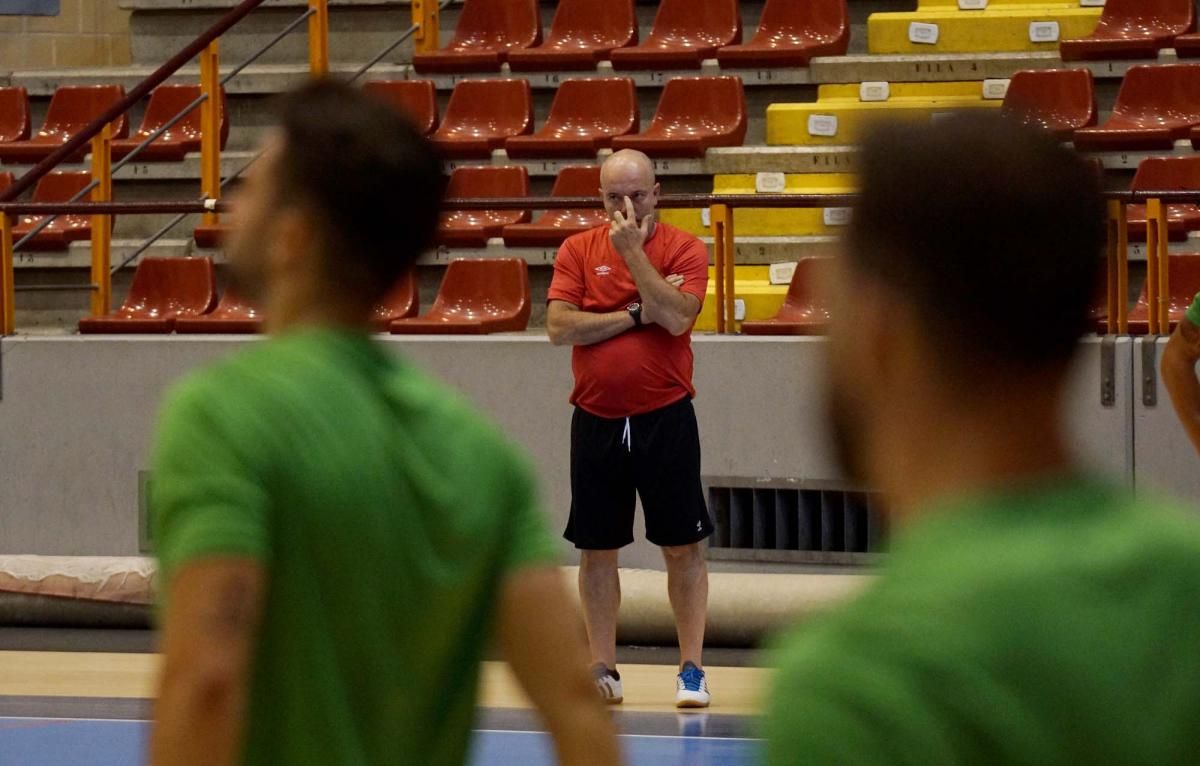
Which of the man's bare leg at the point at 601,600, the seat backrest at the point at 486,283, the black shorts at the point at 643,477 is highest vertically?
the seat backrest at the point at 486,283

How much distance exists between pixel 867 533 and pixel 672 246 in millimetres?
2325

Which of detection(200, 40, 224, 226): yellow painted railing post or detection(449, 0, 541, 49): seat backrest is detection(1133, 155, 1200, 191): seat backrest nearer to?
detection(449, 0, 541, 49): seat backrest

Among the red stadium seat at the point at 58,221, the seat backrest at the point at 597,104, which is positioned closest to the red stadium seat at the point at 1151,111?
the seat backrest at the point at 597,104

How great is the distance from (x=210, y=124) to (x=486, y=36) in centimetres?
223

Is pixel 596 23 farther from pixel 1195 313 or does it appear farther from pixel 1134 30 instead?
pixel 1195 313

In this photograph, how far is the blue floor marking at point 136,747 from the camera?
6473mm

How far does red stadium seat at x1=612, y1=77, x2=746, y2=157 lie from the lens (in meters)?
11.2

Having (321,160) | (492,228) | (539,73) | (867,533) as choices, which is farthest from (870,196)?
(539,73)

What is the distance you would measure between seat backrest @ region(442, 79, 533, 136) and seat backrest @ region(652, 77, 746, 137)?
0.80 metres

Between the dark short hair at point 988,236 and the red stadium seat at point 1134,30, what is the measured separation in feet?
33.9

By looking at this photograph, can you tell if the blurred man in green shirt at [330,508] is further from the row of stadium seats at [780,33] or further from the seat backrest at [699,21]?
the seat backrest at [699,21]

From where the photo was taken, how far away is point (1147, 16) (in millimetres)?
11383

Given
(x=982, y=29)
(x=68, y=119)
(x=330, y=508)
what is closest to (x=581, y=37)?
(x=982, y=29)

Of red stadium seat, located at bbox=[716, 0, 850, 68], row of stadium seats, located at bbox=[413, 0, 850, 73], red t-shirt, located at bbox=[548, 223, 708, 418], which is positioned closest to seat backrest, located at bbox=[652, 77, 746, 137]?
red stadium seat, located at bbox=[716, 0, 850, 68]
